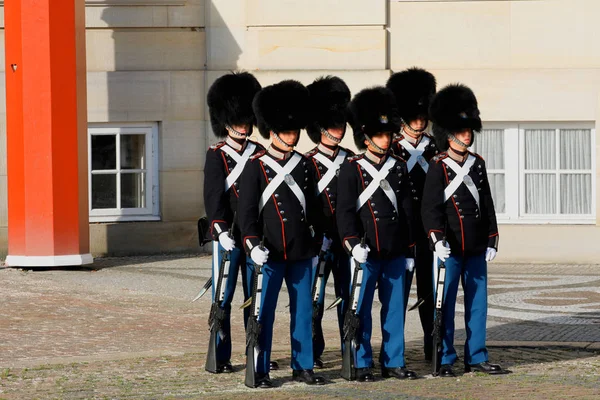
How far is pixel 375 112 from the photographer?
7.43m

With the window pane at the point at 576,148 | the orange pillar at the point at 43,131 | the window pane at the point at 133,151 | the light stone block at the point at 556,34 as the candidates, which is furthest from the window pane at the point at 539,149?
the orange pillar at the point at 43,131

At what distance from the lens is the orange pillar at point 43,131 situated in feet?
41.1

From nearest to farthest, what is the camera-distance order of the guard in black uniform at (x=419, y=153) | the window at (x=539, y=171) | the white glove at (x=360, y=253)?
1. the white glove at (x=360, y=253)
2. the guard in black uniform at (x=419, y=153)
3. the window at (x=539, y=171)

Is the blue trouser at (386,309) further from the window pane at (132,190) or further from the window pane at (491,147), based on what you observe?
the window pane at (132,190)

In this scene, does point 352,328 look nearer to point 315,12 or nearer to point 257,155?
point 257,155

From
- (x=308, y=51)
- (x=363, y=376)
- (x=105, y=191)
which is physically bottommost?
(x=363, y=376)

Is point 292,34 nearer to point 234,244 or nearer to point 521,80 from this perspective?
point 521,80

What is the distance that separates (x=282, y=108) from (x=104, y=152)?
296 inches

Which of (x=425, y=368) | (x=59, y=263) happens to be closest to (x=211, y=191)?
(x=425, y=368)

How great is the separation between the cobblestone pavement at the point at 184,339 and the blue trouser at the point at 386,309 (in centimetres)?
17

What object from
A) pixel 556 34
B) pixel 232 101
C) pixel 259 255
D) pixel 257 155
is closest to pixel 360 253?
pixel 259 255

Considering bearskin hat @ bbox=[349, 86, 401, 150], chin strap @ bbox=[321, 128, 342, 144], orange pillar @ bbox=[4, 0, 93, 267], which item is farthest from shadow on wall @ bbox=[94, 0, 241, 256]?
bearskin hat @ bbox=[349, 86, 401, 150]

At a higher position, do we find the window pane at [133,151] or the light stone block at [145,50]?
the light stone block at [145,50]

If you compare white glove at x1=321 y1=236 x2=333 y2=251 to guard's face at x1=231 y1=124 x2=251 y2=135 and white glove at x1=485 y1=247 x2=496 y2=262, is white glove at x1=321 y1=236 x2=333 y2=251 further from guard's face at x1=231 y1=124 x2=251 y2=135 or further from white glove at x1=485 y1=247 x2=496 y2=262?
white glove at x1=485 y1=247 x2=496 y2=262
